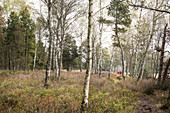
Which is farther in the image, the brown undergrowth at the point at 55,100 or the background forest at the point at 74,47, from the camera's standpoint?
the background forest at the point at 74,47

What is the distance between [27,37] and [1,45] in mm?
6238

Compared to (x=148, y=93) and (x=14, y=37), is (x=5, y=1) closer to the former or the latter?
(x=14, y=37)

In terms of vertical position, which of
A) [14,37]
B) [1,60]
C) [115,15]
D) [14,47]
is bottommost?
[1,60]

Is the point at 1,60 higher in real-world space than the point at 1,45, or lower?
lower

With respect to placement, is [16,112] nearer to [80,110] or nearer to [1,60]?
[80,110]

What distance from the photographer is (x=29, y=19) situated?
16.7 m

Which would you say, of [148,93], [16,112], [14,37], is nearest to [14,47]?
[14,37]

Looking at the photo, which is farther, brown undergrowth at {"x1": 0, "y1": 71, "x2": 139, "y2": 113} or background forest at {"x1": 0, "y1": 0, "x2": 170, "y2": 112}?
background forest at {"x1": 0, "y1": 0, "x2": 170, "y2": 112}

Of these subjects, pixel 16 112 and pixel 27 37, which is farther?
pixel 27 37

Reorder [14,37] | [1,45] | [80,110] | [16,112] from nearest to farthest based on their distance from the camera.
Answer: [16,112], [80,110], [14,37], [1,45]

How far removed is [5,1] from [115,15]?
21.4 metres

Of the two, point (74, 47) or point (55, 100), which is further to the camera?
point (74, 47)

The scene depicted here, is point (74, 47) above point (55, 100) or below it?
above

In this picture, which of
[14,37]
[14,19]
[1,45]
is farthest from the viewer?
[1,45]
